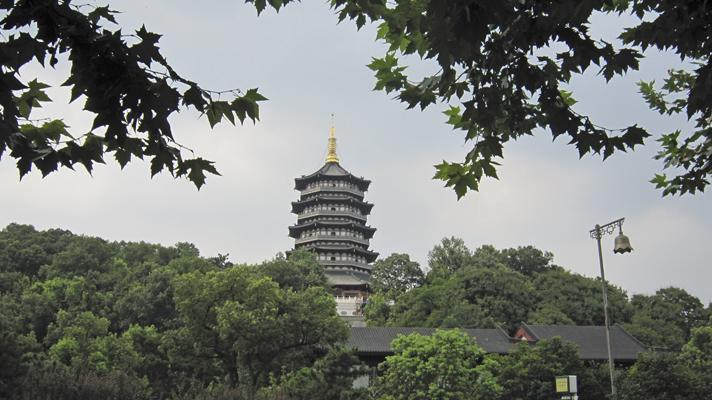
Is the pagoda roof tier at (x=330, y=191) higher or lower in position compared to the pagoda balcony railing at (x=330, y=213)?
higher

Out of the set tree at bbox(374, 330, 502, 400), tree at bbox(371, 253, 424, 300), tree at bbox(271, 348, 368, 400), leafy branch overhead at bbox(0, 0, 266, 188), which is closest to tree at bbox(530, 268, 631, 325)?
tree at bbox(371, 253, 424, 300)

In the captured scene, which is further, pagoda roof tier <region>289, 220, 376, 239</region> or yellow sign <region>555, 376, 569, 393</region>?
pagoda roof tier <region>289, 220, 376, 239</region>

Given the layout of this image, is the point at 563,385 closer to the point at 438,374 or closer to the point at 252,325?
the point at 438,374

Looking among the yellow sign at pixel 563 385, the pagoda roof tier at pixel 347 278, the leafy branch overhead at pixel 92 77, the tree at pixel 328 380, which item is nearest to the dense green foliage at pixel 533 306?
the pagoda roof tier at pixel 347 278

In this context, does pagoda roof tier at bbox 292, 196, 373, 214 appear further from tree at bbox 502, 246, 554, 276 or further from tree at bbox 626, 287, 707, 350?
tree at bbox 626, 287, 707, 350

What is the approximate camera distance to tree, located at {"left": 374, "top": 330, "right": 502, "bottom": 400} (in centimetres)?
2330

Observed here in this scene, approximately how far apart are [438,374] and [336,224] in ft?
136

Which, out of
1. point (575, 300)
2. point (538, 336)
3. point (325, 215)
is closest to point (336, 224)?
point (325, 215)

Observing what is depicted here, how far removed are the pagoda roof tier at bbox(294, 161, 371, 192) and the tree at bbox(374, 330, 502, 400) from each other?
42382 mm

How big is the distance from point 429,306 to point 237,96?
43408mm

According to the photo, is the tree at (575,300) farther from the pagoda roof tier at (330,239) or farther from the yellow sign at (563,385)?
the yellow sign at (563,385)

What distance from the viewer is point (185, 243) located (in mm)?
56438

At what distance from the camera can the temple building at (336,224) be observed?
63.5m

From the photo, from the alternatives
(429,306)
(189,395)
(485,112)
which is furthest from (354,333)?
(485,112)
